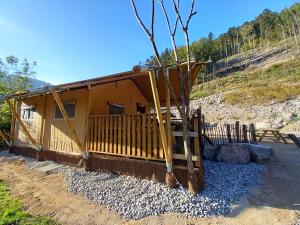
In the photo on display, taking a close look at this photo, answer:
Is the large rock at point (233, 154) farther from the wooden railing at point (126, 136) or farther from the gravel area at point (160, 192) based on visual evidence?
the wooden railing at point (126, 136)

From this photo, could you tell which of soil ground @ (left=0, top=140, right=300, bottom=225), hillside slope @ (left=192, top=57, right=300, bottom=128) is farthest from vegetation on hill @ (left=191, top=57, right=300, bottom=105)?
soil ground @ (left=0, top=140, right=300, bottom=225)

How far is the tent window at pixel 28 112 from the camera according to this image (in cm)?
1020

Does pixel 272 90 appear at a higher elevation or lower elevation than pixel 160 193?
higher

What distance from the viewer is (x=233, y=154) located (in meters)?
7.40

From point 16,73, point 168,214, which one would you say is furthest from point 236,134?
point 16,73

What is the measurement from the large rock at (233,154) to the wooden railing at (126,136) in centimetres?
317

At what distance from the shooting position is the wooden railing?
578cm


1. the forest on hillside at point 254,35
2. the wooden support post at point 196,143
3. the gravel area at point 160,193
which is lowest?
the gravel area at point 160,193

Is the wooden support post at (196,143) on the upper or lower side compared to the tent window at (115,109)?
lower

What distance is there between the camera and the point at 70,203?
16.1 feet

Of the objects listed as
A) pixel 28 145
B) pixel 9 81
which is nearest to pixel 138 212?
pixel 28 145

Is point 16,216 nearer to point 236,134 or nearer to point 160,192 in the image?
point 160,192

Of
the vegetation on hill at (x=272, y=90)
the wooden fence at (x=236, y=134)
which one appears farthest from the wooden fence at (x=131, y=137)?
the vegetation on hill at (x=272, y=90)

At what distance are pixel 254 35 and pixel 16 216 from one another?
78990mm
